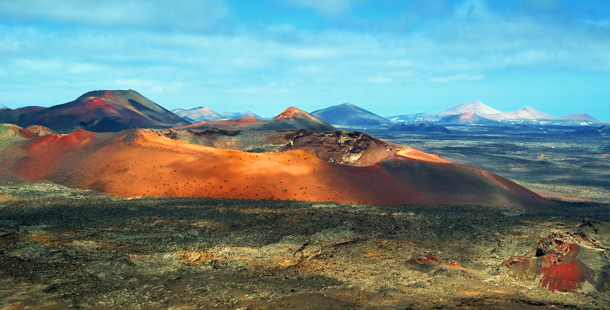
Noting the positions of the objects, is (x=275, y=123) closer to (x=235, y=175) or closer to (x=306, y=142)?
(x=306, y=142)

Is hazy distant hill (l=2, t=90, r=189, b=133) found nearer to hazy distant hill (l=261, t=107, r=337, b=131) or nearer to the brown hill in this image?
hazy distant hill (l=261, t=107, r=337, b=131)

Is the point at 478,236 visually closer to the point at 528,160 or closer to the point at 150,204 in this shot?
the point at 150,204

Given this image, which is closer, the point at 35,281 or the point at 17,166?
the point at 35,281

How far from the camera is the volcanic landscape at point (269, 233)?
17.9 metres

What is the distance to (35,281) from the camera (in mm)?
18328

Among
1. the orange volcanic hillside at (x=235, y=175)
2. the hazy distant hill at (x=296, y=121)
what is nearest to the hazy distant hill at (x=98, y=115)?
the hazy distant hill at (x=296, y=121)

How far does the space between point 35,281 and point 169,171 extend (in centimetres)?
2390

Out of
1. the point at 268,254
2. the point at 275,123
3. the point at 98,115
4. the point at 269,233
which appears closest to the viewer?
the point at 268,254

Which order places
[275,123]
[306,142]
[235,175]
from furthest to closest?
[275,123], [306,142], [235,175]

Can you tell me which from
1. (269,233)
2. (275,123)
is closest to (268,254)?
(269,233)

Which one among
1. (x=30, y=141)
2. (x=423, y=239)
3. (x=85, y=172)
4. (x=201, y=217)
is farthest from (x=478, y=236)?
(x=30, y=141)

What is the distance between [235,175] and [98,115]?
336ft

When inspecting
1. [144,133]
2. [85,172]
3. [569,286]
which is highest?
[144,133]

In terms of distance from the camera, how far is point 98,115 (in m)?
128
